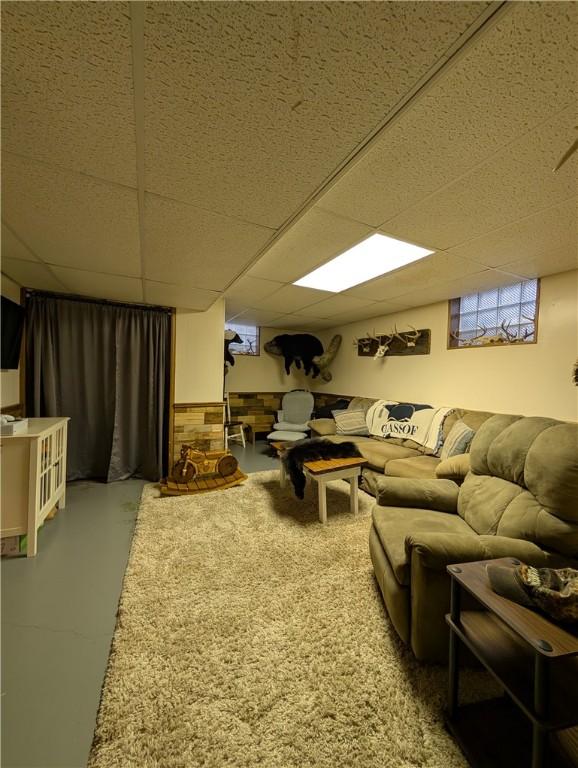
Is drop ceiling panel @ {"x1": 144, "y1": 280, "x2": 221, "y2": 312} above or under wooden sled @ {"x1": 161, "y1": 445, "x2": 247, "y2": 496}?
above

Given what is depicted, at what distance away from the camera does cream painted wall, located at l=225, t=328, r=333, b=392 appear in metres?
5.66

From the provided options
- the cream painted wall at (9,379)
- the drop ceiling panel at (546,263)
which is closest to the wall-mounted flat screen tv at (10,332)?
the cream painted wall at (9,379)

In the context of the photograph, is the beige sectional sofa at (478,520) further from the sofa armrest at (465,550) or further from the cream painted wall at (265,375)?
the cream painted wall at (265,375)

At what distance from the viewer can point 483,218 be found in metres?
1.69

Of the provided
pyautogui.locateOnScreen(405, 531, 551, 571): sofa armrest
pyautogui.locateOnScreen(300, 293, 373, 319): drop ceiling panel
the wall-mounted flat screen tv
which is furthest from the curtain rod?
pyautogui.locateOnScreen(405, 531, 551, 571): sofa armrest

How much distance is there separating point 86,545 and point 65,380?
6.47 feet

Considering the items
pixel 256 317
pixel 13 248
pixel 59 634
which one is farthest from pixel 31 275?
pixel 256 317

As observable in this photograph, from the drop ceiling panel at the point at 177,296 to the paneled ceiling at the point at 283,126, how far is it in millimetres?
751

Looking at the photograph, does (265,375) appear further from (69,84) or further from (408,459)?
(69,84)

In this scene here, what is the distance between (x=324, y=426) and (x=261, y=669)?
3325mm

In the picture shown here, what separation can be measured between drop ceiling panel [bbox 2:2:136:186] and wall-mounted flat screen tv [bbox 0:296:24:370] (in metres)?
1.84

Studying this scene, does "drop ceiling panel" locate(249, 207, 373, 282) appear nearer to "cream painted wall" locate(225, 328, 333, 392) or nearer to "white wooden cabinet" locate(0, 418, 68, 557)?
"white wooden cabinet" locate(0, 418, 68, 557)

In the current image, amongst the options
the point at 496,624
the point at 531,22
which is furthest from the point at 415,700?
the point at 531,22

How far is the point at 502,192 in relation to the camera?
1.43 metres
